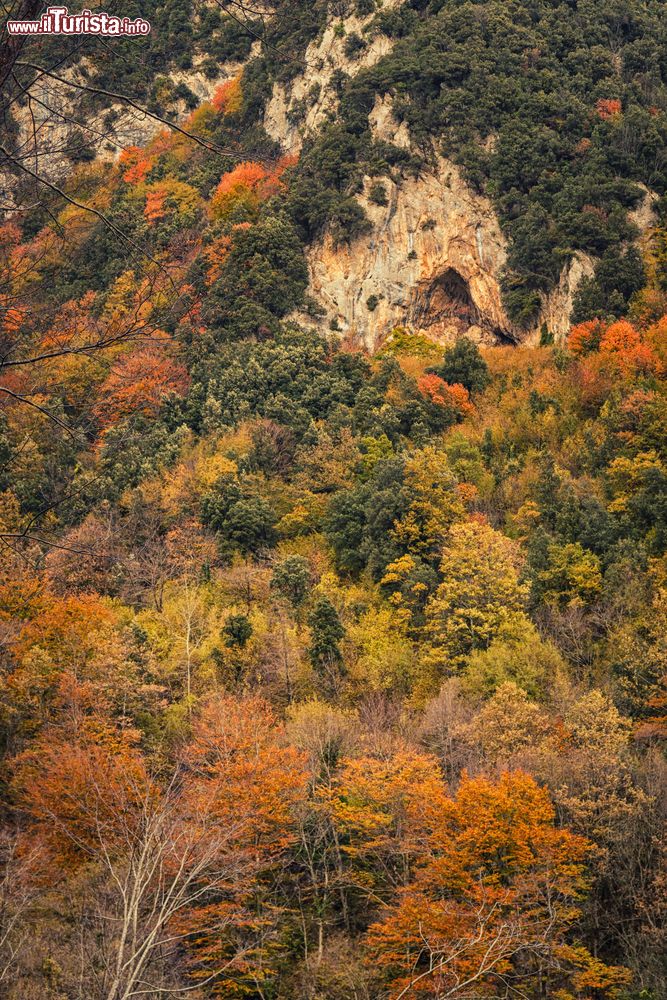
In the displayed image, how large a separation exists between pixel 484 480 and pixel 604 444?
17.9ft

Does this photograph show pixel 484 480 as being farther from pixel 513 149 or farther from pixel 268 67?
pixel 268 67

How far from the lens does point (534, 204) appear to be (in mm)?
52781

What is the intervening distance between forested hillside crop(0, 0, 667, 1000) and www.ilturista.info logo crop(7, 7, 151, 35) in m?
0.17

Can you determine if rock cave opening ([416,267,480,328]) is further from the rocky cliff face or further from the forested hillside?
the forested hillside

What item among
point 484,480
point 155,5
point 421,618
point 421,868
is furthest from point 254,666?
point 155,5

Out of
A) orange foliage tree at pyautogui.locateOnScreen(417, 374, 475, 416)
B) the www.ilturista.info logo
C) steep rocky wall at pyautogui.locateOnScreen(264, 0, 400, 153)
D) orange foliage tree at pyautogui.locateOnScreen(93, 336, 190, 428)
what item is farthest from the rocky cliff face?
the www.ilturista.info logo

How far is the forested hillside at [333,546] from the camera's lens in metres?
7.70

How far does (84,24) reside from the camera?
6.01m

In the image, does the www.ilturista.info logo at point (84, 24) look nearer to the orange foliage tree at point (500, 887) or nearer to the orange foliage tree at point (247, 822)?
the orange foliage tree at point (247, 822)

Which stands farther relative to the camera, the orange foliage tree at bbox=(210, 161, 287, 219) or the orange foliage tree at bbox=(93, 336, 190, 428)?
the orange foliage tree at bbox=(210, 161, 287, 219)

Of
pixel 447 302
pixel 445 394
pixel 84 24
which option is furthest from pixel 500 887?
pixel 447 302

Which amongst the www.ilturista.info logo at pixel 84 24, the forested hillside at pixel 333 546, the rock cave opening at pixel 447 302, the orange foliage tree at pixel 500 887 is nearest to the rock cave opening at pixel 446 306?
the rock cave opening at pixel 447 302

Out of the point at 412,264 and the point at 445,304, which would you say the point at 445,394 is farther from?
the point at 412,264

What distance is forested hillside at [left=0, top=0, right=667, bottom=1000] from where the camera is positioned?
7.70 m
